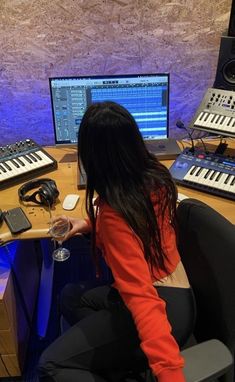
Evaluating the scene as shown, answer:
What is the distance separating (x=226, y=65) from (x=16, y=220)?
1052 millimetres

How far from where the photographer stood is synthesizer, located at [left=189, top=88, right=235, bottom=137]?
4.93 ft

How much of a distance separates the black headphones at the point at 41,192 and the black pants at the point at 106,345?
47cm

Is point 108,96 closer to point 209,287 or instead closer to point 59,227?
point 59,227

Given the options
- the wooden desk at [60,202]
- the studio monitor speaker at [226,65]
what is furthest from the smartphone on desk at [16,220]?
the studio monitor speaker at [226,65]

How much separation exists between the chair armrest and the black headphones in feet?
2.40

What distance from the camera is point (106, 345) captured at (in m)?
1.04

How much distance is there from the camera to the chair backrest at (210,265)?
0.90m

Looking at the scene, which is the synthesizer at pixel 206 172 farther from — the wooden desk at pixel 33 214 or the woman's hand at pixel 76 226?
the woman's hand at pixel 76 226

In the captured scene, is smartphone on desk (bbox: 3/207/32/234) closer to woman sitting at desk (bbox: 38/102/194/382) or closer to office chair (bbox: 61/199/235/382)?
woman sitting at desk (bbox: 38/102/194/382)

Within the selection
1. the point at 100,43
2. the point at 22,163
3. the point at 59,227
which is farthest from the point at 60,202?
the point at 100,43

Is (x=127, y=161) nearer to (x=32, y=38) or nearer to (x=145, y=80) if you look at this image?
(x=145, y=80)

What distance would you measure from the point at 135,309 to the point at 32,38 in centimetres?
127

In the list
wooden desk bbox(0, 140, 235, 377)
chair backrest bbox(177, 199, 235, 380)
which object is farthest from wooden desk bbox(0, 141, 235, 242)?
chair backrest bbox(177, 199, 235, 380)

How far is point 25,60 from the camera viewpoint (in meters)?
1.69
